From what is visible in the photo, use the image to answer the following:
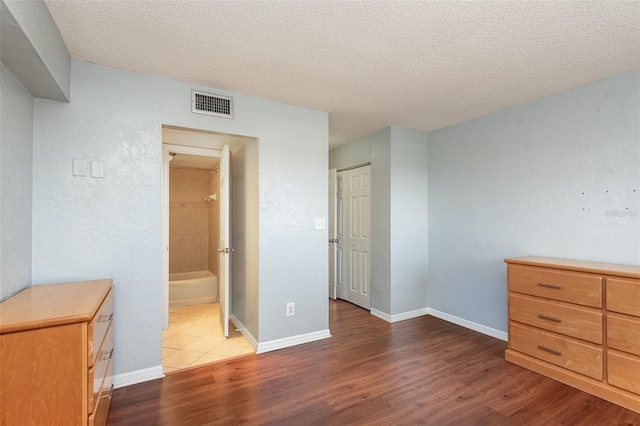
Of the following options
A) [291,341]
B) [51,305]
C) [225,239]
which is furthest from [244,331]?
[51,305]

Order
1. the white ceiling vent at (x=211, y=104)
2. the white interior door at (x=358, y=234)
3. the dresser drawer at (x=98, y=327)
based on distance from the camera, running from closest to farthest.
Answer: the dresser drawer at (x=98, y=327) < the white ceiling vent at (x=211, y=104) < the white interior door at (x=358, y=234)

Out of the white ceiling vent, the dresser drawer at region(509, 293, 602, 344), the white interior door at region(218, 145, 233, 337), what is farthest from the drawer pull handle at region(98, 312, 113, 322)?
the dresser drawer at region(509, 293, 602, 344)

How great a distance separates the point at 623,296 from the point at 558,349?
0.62 m

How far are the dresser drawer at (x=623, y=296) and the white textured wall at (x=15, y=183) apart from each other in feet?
12.2

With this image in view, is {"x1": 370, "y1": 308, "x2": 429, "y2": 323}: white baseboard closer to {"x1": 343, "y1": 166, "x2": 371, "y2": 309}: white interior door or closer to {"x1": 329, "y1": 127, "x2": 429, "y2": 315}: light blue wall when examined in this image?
{"x1": 329, "y1": 127, "x2": 429, "y2": 315}: light blue wall

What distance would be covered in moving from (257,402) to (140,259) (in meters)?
1.38

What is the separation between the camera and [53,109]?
6.84 ft

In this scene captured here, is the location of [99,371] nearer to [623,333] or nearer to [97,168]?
[97,168]

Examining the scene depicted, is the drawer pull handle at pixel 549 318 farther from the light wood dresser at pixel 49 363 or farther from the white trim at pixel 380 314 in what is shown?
the light wood dresser at pixel 49 363

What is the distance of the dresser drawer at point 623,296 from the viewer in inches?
77.6

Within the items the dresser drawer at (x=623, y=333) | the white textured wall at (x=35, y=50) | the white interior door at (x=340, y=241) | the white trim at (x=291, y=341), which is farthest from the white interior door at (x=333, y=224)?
the white textured wall at (x=35, y=50)

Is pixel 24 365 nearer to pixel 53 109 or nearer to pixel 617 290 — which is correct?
pixel 53 109

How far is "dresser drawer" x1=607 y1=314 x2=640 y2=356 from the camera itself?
6.46ft

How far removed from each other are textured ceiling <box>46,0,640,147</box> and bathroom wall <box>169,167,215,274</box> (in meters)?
3.51
